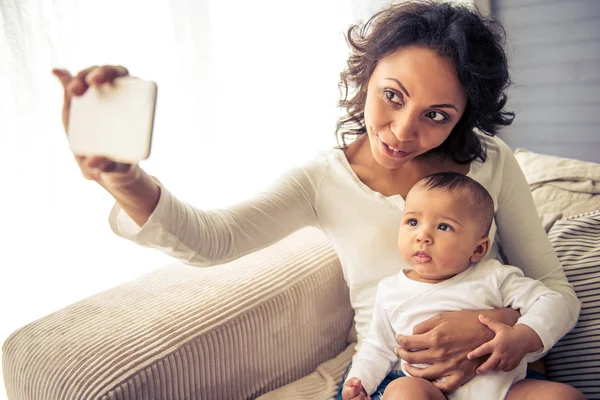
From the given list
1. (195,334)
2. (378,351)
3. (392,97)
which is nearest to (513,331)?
(378,351)

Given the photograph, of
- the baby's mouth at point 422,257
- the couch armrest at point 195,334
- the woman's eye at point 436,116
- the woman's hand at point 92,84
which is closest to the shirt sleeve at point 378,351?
the baby's mouth at point 422,257

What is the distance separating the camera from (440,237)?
1016 mm

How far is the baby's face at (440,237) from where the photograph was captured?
3.32 feet

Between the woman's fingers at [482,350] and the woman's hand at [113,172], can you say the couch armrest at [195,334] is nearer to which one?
the woman's hand at [113,172]

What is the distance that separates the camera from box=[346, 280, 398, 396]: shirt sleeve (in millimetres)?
1049

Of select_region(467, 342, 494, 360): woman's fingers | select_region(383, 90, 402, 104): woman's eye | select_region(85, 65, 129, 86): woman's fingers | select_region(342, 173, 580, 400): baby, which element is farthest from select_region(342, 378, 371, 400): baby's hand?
select_region(85, 65, 129, 86): woman's fingers

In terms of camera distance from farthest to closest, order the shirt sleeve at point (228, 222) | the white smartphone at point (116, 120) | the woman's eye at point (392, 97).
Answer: the woman's eye at point (392, 97) < the shirt sleeve at point (228, 222) < the white smartphone at point (116, 120)

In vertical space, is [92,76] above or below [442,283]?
above

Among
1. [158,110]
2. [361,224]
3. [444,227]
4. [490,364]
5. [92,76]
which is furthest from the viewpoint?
[158,110]

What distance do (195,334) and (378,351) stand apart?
38 cm

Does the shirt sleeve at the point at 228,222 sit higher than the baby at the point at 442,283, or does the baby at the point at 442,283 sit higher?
the shirt sleeve at the point at 228,222

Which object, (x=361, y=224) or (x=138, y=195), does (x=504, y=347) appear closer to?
(x=361, y=224)

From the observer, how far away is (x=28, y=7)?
1036 mm

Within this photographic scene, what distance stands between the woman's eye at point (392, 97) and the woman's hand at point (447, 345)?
1.42 ft
